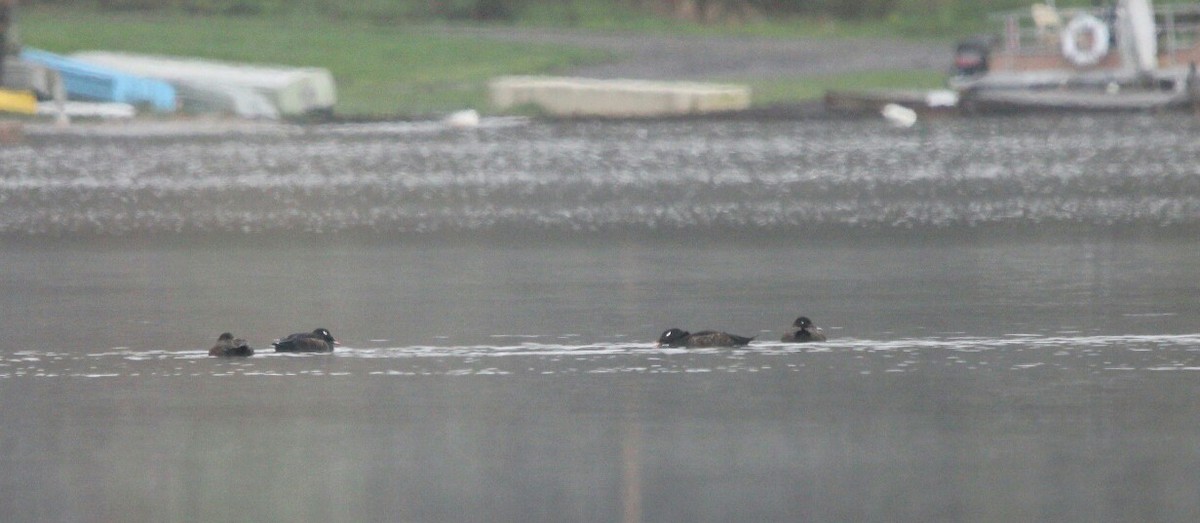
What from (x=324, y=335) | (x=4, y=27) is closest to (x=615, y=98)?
(x=4, y=27)

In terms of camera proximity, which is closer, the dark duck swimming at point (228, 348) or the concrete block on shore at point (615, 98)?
the dark duck swimming at point (228, 348)

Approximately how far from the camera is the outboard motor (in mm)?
51219

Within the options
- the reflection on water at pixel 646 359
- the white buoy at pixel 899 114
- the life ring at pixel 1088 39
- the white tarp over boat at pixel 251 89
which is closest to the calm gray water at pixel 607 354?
the reflection on water at pixel 646 359

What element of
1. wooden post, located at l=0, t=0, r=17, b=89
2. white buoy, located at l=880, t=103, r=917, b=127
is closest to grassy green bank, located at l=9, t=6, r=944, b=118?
white buoy, located at l=880, t=103, r=917, b=127

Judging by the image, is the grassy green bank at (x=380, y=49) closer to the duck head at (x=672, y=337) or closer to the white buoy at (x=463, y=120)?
the white buoy at (x=463, y=120)

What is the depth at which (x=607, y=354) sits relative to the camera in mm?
13328

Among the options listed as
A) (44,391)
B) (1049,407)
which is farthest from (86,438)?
(1049,407)

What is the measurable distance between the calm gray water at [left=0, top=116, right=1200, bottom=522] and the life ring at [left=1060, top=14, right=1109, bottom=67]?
15.8 meters

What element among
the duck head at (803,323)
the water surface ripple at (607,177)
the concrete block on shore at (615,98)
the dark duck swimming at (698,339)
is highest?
the concrete block on shore at (615,98)

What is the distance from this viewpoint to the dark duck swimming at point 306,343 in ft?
44.4

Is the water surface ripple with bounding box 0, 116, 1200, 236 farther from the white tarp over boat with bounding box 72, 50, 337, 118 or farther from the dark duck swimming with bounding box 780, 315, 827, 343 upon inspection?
the dark duck swimming with bounding box 780, 315, 827, 343

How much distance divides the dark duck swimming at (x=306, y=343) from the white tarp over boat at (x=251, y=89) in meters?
33.2

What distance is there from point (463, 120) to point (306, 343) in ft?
101

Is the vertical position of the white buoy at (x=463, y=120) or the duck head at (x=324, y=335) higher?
the white buoy at (x=463, y=120)
